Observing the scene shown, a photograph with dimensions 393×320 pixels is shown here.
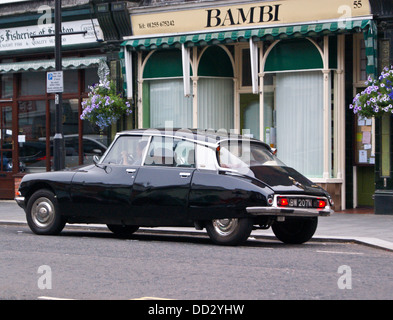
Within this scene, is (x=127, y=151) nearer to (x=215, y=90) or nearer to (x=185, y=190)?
(x=185, y=190)

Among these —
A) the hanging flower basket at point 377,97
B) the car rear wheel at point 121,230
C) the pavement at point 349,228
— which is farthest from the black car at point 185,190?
the hanging flower basket at point 377,97

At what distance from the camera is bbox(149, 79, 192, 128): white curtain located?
20644mm

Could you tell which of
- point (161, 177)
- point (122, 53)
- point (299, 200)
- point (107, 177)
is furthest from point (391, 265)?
point (122, 53)

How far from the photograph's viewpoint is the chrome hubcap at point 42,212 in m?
13.6

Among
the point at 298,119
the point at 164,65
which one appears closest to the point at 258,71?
the point at 298,119

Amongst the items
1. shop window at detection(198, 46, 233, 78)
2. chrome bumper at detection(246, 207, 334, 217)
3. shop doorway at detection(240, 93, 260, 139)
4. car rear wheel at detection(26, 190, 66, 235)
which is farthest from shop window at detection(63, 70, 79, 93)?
chrome bumper at detection(246, 207, 334, 217)

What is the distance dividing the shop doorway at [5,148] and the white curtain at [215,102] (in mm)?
6372

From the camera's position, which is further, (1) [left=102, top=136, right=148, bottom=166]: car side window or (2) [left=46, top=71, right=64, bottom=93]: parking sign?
(2) [left=46, top=71, right=64, bottom=93]: parking sign

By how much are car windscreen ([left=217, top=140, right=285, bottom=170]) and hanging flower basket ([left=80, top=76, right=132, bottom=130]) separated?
26.9 feet

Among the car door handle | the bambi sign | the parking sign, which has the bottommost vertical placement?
the car door handle

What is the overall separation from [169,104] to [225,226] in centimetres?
914

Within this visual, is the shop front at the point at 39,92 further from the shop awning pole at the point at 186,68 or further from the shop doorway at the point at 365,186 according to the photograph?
the shop doorway at the point at 365,186

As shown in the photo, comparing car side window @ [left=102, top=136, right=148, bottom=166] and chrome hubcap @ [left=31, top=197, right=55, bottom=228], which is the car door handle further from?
chrome hubcap @ [left=31, top=197, right=55, bottom=228]

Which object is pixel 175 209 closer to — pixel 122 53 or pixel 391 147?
pixel 391 147
